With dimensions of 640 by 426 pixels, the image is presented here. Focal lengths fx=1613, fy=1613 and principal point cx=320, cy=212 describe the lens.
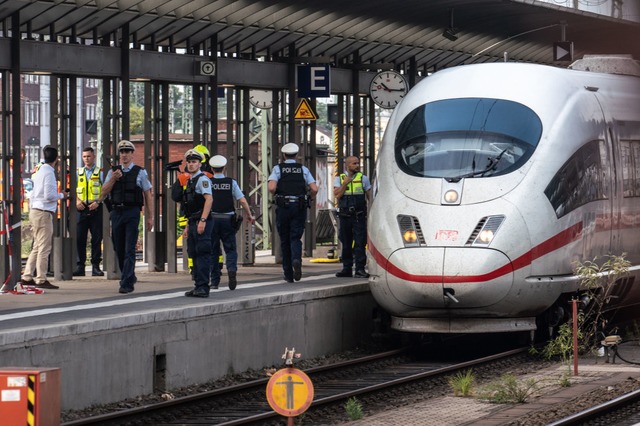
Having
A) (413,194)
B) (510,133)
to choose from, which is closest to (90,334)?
(413,194)

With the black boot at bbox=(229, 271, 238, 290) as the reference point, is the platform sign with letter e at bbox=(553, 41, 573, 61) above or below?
above

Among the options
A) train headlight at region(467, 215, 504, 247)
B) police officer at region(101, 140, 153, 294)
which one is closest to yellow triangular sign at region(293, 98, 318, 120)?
police officer at region(101, 140, 153, 294)

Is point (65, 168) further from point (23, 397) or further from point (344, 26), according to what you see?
point (23, 397)

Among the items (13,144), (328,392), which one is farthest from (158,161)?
(328,392)

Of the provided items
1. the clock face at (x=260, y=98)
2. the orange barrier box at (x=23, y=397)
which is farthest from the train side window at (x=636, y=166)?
the orange barrier box at (x=23, y=397)

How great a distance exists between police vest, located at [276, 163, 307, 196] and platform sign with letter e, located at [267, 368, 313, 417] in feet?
31.6

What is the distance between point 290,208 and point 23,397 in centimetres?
1047

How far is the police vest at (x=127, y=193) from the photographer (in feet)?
64.0

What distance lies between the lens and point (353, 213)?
22688mm

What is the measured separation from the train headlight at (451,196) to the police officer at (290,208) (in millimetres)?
3681

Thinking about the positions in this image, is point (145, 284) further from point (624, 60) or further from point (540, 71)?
point (624, 60)

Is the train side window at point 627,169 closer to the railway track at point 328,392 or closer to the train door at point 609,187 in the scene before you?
the train door at point 609,187

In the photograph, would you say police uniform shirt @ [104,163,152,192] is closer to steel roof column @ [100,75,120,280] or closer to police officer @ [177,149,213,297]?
police officer @ [177,149,213,297]

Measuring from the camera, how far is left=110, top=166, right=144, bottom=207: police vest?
19500mm
